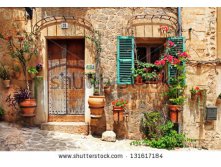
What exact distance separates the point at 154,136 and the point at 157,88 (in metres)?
1.25

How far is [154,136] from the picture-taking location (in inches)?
230

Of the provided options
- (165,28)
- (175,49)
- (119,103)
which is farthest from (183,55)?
(119,103)

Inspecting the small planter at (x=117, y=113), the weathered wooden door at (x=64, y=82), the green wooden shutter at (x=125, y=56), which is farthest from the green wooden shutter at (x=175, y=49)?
the weathered wooden door at (x=64, y=82)

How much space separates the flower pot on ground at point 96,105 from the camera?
560 cm

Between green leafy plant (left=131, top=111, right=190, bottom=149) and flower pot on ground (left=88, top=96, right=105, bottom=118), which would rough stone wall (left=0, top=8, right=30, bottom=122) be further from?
green leafy plant (left=131, top=111, right=190, bottom=149)

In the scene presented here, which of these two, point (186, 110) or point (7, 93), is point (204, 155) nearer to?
point (186, 110)

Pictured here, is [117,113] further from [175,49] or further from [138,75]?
[175,49]

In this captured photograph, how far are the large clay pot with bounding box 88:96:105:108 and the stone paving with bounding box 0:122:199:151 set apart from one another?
2.82 ft

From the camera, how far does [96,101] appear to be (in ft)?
18.4

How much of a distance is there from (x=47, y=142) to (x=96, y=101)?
1.47m

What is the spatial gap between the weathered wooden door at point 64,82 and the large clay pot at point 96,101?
65 cm

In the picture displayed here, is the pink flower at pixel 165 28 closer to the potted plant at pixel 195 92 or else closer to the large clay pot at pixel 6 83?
the potted plant at pixel 195 92

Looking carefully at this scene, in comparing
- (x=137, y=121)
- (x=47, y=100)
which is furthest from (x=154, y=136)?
(x=47, y=100)

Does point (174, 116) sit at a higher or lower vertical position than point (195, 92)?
lower
